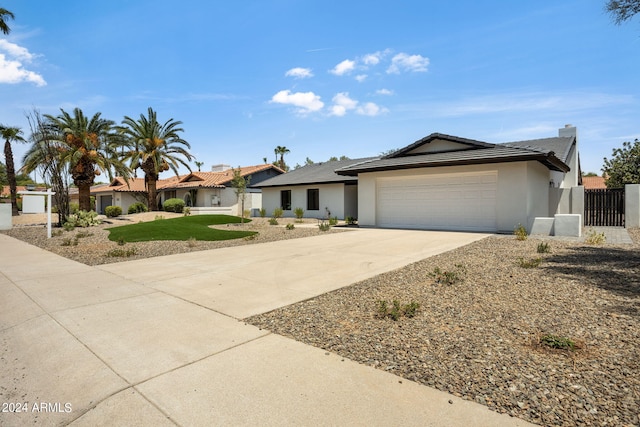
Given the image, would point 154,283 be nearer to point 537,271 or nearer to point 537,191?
point 537,271

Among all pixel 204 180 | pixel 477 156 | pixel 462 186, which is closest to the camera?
pixel 477 156

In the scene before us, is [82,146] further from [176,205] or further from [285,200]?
[285,200]

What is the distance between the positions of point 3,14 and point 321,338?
88.9 feet

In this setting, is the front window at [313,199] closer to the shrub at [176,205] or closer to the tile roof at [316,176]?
the tile roof at [316,176]

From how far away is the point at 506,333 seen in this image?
4.10 meters

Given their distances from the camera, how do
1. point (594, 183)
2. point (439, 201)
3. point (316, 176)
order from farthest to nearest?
1. point (594, 183)
2. point (316, 176)
3. point (439, 201)

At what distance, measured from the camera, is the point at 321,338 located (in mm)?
4133

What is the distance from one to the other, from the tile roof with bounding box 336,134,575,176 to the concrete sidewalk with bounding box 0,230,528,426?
34.7 ft

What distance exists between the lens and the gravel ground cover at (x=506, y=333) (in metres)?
2.85

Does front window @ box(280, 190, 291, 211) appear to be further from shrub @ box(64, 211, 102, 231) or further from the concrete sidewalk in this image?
the concrete sidewalk

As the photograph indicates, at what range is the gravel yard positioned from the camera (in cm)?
285

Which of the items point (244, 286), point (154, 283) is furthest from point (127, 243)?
point (244, 286)

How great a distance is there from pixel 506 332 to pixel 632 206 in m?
19.4

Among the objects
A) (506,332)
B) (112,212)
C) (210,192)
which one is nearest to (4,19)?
(112,212)
